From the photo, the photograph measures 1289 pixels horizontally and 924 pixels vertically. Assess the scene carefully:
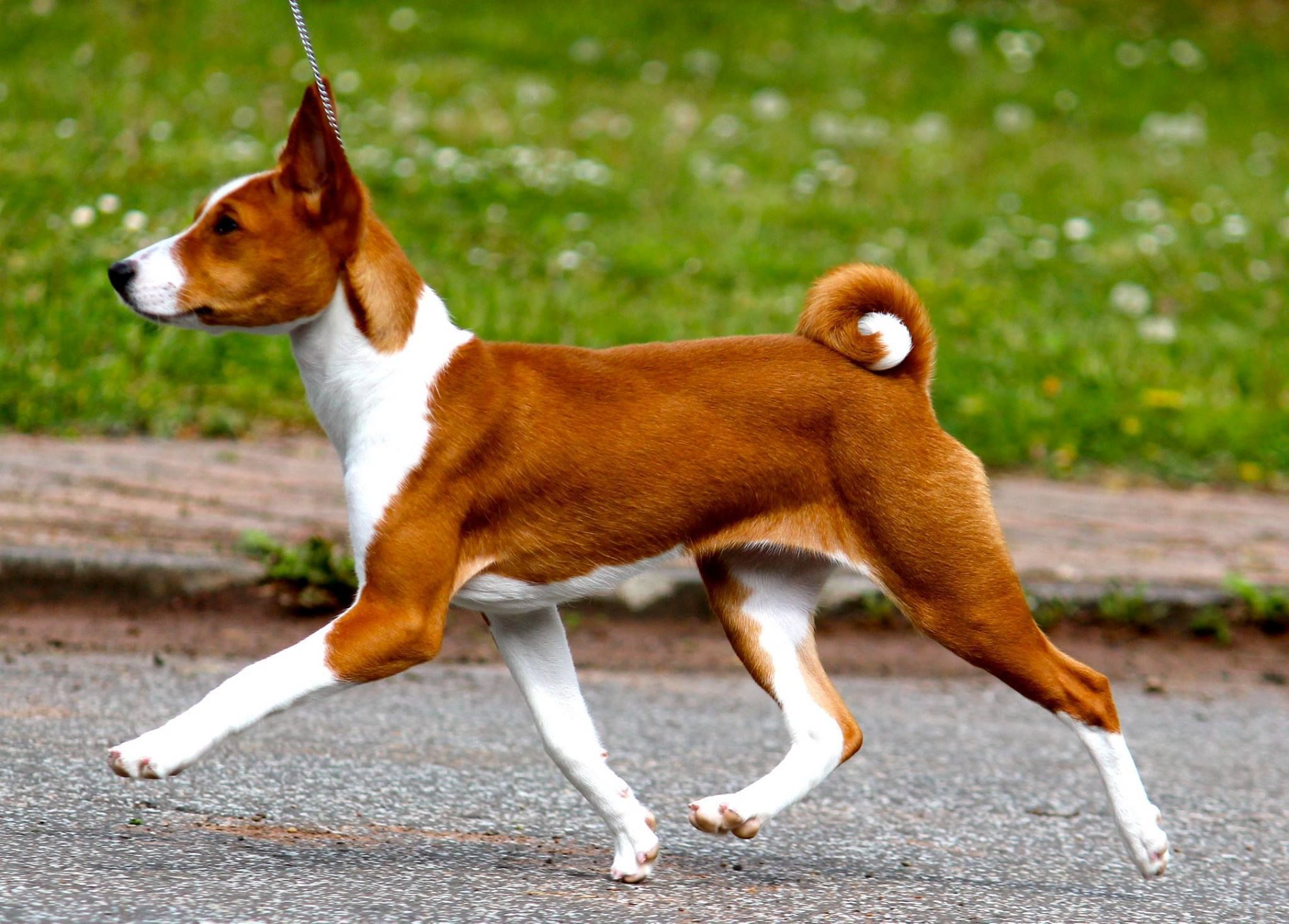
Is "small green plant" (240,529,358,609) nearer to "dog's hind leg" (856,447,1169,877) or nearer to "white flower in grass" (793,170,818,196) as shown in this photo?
"dog's hind leg" (856,447,1169,877)

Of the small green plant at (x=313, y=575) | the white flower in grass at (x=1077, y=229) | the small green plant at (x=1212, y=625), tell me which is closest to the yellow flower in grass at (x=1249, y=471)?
the small green plant at (x=1212, y=625)

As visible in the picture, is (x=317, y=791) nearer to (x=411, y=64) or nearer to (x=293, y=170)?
(x=293, y=170)

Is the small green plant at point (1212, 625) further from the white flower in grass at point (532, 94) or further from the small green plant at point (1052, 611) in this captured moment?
the white flower in grass at point (532, 94)

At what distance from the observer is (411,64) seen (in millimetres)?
12836

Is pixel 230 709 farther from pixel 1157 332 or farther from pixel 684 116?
pixel 684 116

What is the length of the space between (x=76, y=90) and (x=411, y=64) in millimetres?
2935

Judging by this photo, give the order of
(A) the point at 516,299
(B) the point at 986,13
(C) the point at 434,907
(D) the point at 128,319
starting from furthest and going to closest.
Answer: (B) the point at 986,13, (A) the point at 516,299, (D) the point at 128,319, (C) the point at 434,907

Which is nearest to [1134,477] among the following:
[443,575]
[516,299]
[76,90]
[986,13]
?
[516,299]

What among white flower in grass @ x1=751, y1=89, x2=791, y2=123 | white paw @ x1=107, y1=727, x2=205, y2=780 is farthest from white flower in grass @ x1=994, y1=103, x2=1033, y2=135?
white paw @ x1=107, y1=727, x2=205, y2=780

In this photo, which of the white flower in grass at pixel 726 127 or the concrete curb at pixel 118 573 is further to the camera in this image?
the white flower in grass at pixel 726 127

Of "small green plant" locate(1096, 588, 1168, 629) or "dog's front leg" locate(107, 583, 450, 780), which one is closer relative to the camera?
"dog's front leg" locate(107, 583, 450, 780)

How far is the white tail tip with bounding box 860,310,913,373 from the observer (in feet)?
12.2

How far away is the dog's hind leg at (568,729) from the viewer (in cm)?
359

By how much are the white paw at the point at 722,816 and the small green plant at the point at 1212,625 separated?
324 centimetres
